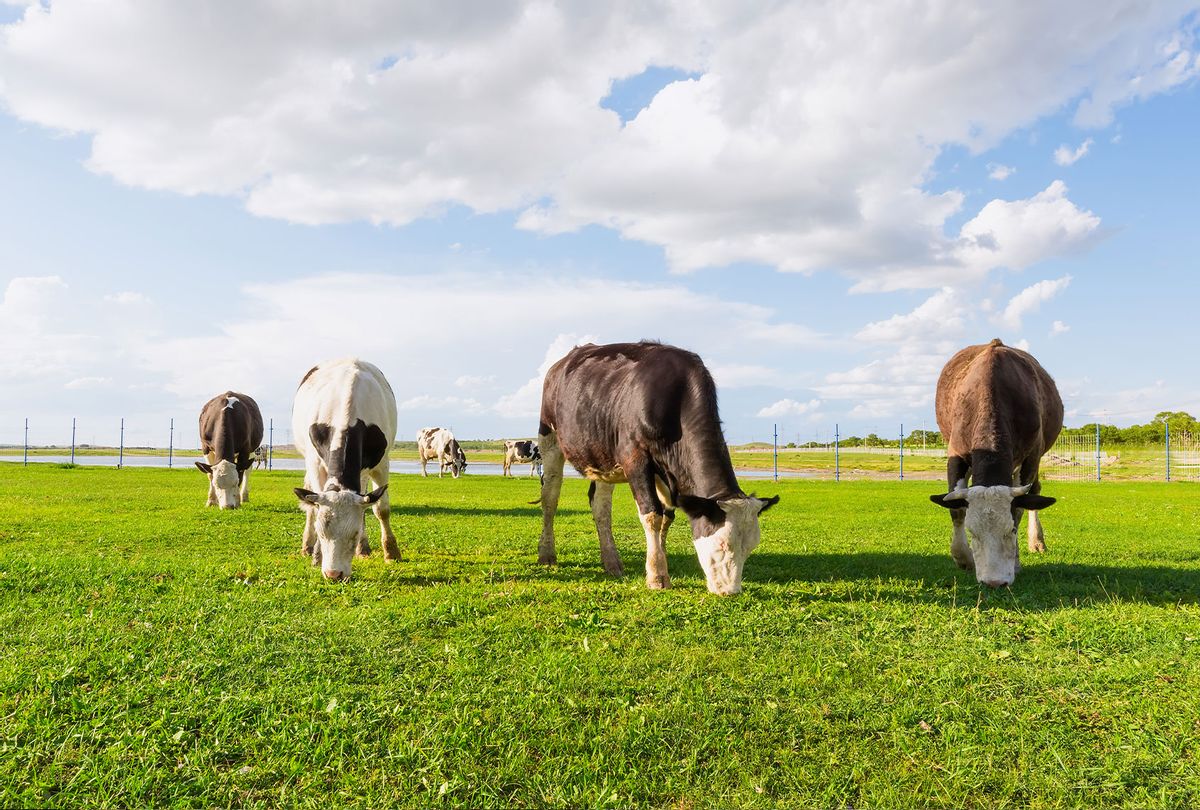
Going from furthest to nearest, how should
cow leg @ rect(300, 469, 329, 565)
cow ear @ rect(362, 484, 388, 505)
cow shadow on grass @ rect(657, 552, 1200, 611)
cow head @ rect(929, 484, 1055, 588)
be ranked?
cow leg @ rect(300, 469, 329, 565), cow ear @ rect(362, 484, 388, 505), cow head @ rect(929, 484, 1055, 588), cow shadow on grass @ rect(657, 552, 1200, 611)

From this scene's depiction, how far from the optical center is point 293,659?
5.68 metres

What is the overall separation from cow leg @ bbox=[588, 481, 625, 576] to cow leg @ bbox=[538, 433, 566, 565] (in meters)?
0.59

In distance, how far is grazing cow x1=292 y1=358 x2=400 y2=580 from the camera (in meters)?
8.87

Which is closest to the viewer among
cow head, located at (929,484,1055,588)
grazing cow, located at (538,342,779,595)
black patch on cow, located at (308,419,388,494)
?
grazing cow, located at (538,342,779,595)

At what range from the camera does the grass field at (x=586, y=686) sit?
395 centimetres

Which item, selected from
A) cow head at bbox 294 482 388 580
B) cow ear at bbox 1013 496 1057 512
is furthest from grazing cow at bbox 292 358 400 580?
cow ear at bbox 1013 496 1057 512

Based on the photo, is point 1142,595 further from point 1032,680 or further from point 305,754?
point 305,754

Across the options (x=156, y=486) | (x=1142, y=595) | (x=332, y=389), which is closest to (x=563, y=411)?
(x=332, y=389)

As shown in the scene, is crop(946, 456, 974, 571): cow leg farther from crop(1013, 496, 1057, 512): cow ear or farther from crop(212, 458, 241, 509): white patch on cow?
crop(212, 458, 241, 509): white patch on cow

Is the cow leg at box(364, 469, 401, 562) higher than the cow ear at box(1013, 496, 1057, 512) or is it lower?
lower

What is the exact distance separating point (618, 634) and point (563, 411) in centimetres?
426

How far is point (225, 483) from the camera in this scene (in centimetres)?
1689

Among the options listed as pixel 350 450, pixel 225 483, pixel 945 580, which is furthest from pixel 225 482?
pixel 945 580

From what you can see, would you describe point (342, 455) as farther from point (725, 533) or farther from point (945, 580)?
point (945, 580)
